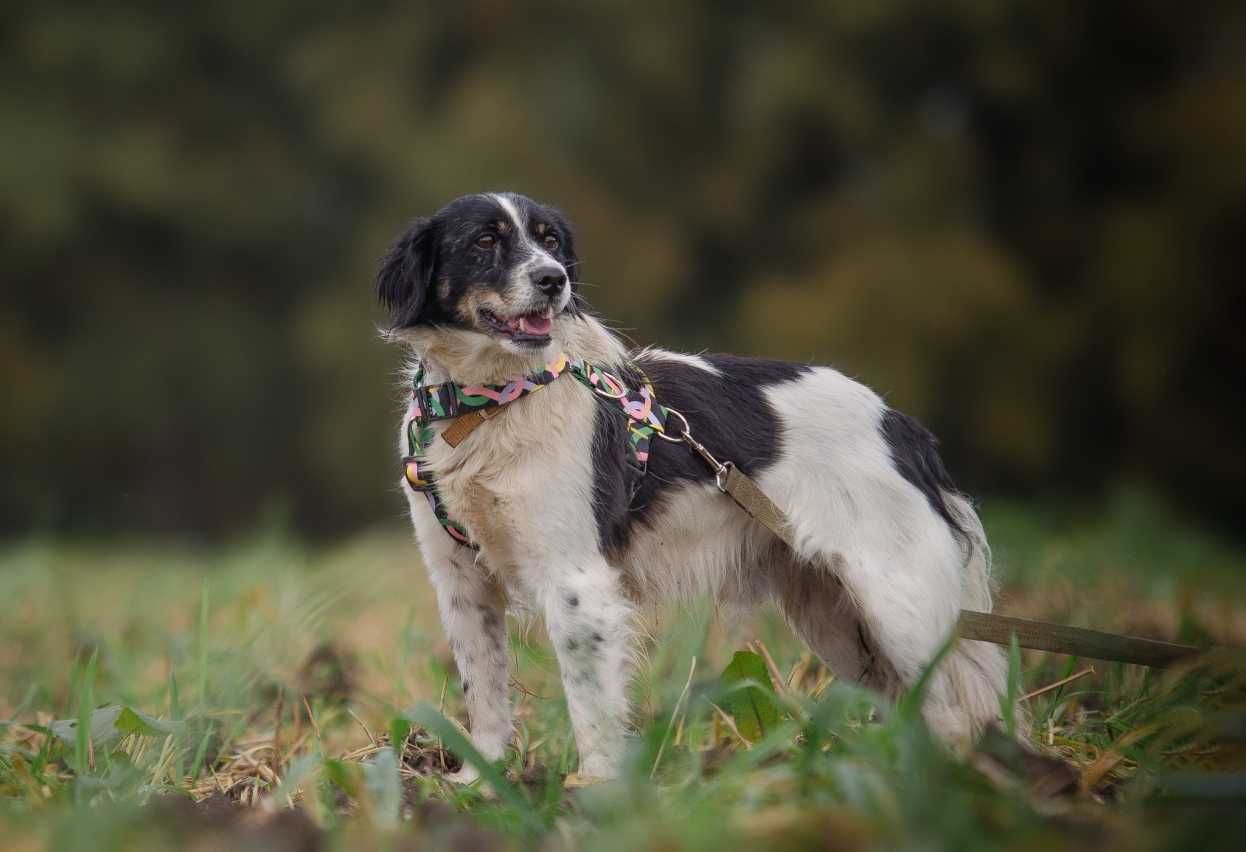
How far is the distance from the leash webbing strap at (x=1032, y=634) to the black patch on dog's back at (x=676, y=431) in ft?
0.35

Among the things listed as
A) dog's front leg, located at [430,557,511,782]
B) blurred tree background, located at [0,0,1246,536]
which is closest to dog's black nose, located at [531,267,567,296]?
dog's front leg, located at [430,557,511,782]

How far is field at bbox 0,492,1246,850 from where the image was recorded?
2.18 metres

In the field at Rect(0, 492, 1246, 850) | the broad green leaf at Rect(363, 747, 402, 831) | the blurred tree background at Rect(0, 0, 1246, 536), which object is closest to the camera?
the field at Rect(0, 492, 1246, 850)

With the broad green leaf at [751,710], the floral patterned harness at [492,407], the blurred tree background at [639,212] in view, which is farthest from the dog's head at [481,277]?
the blurred tree background at [639,212]

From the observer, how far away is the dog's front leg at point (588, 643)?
329 cm

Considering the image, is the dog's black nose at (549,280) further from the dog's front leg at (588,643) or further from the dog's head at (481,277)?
the dog's front leg at (588,643)

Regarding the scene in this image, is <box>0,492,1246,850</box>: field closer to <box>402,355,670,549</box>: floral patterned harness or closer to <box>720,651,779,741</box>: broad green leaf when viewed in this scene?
<box>720,651,779,741</box>: broad green leaf

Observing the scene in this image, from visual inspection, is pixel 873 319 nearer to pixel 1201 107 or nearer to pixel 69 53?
pixel 1201 107

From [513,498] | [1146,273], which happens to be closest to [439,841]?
[513,498]

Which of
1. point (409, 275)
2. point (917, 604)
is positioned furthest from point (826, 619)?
point (409, 275)

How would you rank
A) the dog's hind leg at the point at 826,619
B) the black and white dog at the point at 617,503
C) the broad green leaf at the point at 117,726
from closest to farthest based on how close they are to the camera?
the broad green leaf at the point at 117,726
the black and white dog at the point at 617,503
the dog's hind leg at the point at 826,619

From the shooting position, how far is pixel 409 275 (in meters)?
3.56

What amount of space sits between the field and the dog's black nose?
101cm

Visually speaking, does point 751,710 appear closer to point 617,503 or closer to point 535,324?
point 617,503
